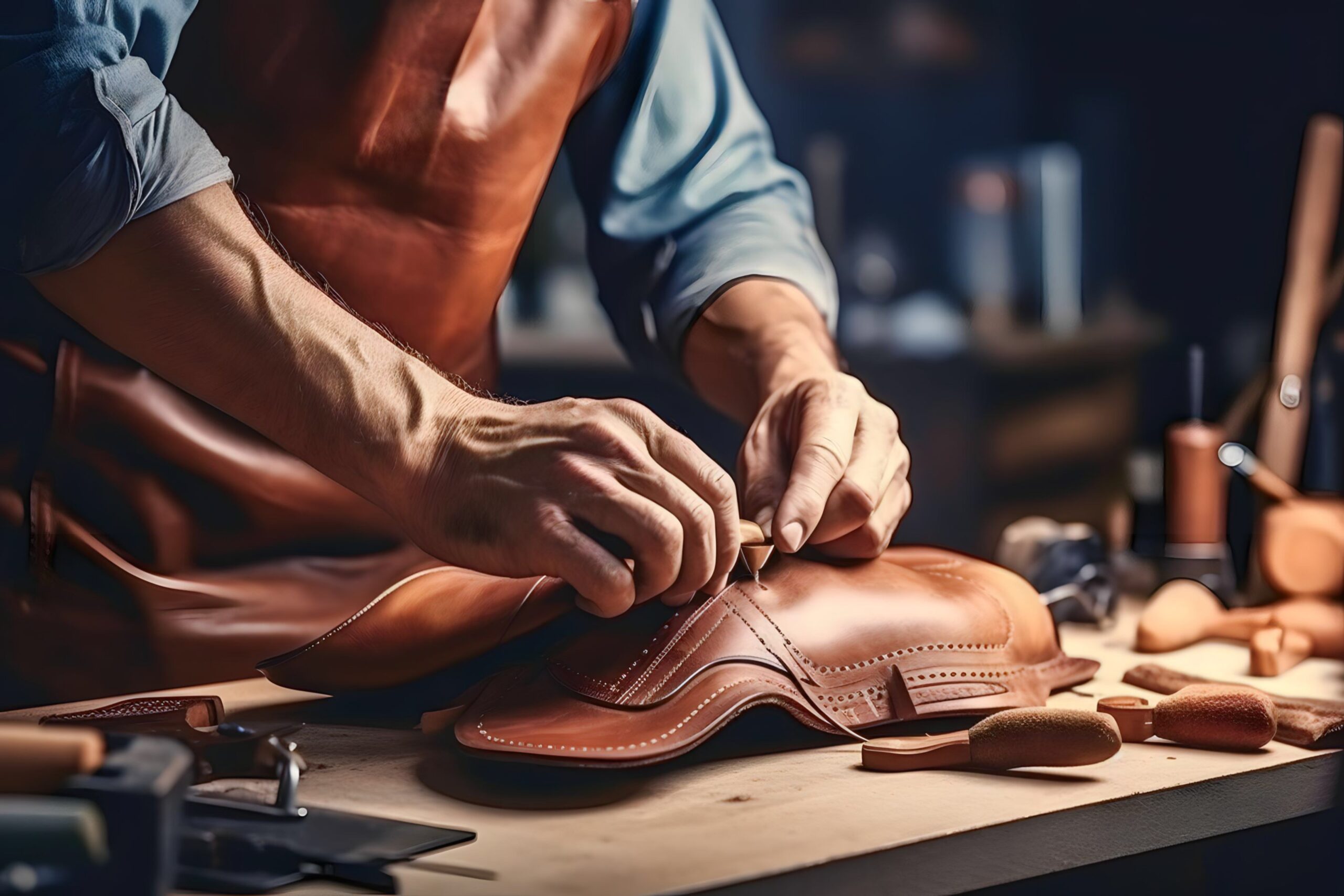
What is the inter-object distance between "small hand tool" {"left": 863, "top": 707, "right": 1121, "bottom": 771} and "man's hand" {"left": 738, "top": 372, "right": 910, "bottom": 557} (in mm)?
177

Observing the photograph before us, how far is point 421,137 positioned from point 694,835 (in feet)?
2.34

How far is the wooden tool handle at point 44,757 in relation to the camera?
2.02 feet

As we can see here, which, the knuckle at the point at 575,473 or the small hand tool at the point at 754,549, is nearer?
the knuckle at the point at 575,473

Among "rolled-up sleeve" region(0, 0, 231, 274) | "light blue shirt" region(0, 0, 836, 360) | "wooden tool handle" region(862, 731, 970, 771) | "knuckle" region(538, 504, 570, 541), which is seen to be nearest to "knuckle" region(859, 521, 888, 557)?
"wooden tool handle" region(862, 731, 970, 771)

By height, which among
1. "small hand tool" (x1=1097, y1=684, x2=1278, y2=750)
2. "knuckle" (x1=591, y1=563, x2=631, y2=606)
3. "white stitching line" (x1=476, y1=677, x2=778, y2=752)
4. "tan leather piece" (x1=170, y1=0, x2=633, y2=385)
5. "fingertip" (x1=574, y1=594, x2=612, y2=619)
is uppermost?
"tan leather piece" (x1=170, y1=0, x2=633, y2=385)

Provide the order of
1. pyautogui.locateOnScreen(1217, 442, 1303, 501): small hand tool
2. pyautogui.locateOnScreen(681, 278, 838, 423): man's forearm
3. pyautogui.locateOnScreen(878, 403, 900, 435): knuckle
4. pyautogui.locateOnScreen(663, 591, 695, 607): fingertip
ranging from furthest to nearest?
pyautogui.locateOnScreen(1217, 442, 1303, 501): small hand tool, pyautogui.locateOnScreen(681, 278, 838, 423): man's forearm, pyautogui.locateOnScreen(878, 403, 900, 435): knuckle, pyautogui.locateOnScreen(663, 591, 695, 607): fingertip

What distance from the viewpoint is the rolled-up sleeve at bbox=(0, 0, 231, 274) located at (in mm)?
947

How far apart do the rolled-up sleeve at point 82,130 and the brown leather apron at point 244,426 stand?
0.16 meters

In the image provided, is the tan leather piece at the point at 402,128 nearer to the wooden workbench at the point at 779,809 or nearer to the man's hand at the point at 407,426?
the man's hand at the point at 407,426

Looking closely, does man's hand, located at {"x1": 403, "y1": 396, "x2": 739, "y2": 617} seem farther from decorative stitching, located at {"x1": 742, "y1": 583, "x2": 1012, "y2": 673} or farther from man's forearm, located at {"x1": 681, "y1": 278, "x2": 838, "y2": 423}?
man's forearm, located at {"x1": 681, "y1": 278, "x2": 838, "y2": 423}

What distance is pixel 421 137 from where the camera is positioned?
1.23 metres

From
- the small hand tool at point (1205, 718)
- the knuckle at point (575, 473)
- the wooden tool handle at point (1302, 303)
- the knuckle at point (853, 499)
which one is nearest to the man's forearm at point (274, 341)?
the knuckle at point (575, 473)

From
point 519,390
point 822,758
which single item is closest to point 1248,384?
point 519,390

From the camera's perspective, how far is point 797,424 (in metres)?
1.24
